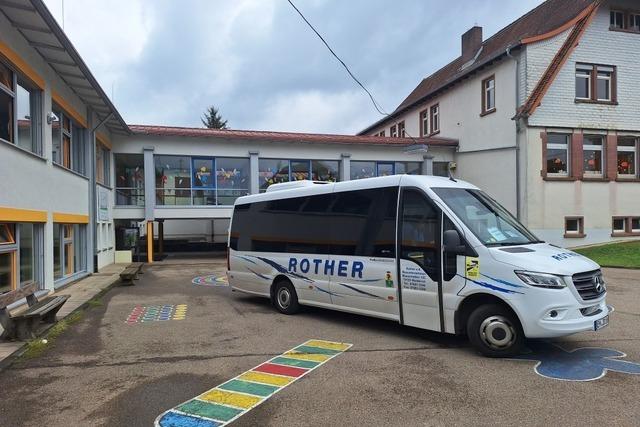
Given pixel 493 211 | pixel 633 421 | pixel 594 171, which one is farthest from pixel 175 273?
pixel 594 171

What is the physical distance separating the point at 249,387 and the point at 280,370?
0.65m

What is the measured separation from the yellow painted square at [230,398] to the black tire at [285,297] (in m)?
4.35

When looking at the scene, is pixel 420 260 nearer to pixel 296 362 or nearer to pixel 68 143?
pixel 296 362

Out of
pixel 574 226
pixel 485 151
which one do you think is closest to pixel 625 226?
pixel 574 226

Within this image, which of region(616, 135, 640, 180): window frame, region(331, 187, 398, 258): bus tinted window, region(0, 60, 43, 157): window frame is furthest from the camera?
region(616, 135, 640, 180): window frame

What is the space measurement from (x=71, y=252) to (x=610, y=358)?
13857mm

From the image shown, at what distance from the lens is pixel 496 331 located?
20.3ft

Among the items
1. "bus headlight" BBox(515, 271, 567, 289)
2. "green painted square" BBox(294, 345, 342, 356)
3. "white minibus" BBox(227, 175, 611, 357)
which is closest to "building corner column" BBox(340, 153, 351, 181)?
"white minibus" BBox(227, 175, 611, 357)

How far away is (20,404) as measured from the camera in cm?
484

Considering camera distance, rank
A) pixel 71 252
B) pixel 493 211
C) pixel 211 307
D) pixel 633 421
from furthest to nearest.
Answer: pixel 71 252 < pixel 211 307 < pixel 493 211 < pixel 633 421

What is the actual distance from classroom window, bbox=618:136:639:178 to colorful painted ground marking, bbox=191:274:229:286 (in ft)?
61.4

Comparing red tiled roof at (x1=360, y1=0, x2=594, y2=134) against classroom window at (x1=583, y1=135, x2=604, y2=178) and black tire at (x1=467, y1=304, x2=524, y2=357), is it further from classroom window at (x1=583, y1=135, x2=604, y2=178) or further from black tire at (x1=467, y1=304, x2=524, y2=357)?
black tire at (x1=467, y1=304, x2=524, y2=357)

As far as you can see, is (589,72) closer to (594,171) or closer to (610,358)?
(594,171)

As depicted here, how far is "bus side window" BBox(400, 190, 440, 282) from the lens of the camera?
6.89m
